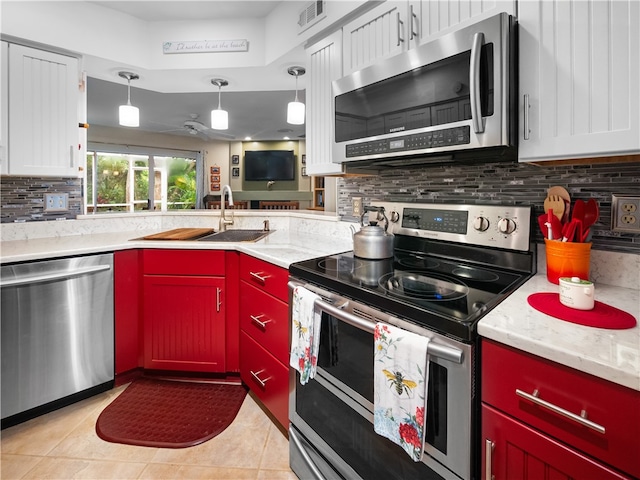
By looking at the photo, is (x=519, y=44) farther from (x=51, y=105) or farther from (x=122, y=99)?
(x=122, y=99)

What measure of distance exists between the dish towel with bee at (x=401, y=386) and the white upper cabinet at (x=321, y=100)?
1032 mm

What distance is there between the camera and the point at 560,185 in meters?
1.22

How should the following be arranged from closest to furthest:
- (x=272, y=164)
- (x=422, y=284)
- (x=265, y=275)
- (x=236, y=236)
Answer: (x=422, y=284) < (x=265, y=275) < (x=236, y=236) < (x=272, y=164)

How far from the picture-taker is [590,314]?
2.71ft

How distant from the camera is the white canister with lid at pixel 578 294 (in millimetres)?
848

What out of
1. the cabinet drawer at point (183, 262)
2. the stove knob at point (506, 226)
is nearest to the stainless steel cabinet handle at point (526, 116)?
the stove knob at point (506, 226)

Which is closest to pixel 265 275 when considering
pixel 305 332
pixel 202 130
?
pixel 305 332

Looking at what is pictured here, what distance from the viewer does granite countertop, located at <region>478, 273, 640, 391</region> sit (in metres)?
0.61

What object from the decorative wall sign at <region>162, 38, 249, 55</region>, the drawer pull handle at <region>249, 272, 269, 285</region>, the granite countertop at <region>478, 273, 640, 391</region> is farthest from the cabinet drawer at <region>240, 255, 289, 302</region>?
the decorative wall sign at <region>162, 38, 249, 55</region>

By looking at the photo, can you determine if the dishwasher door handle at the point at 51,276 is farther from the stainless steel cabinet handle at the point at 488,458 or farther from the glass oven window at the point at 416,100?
the stainless steel cabinet handle at the point at 488,458

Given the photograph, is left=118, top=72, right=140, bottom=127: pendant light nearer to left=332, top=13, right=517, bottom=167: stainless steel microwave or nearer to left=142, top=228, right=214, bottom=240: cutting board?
left=142, top=228, right=214, bottom=240: cutting board

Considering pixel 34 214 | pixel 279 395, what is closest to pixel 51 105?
pixel 34 214

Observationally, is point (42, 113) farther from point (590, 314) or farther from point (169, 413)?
point (590, 314)

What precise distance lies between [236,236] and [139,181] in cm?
468
